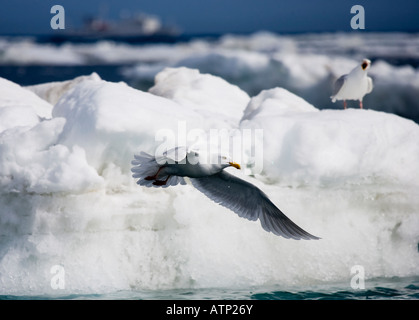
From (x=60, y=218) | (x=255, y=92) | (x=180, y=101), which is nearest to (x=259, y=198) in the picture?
(x=60, y=218)

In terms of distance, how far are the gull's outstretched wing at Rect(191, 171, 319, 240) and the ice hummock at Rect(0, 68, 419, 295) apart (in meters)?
0.33

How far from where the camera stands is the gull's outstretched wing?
379 cm

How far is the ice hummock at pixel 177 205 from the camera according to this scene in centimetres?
400

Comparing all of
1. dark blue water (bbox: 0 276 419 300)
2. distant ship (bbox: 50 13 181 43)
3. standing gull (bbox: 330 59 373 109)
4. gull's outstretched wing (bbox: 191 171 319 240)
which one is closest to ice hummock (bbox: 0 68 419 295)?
dark blue water (bbox: 0 276 419 300)

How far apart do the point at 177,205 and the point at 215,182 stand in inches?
15.3

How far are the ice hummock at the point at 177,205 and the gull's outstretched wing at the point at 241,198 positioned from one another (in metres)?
0.33

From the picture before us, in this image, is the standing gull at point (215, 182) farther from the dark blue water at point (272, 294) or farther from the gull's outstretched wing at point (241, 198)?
the dark blue water at point (272, 294)

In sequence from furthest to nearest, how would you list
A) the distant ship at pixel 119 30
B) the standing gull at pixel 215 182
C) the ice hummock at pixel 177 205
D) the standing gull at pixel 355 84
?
the distant ship at pixel 119 30 < the standing gull at pixel 355 84 < the ice hummock at pixel 177 205 < the standing gull at pixel 215 182

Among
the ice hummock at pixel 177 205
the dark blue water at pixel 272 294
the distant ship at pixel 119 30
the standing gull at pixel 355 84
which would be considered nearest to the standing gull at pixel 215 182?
the ice hummock at pixel 177 205

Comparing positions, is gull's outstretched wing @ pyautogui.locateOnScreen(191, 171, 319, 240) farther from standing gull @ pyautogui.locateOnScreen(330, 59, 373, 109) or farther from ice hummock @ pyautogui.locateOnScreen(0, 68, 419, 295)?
standing gull @ pyautogui.locateOnScreen(330, 59, 373, 109)

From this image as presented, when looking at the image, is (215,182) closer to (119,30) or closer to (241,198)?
(241,198)

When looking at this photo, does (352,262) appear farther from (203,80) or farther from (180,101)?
(203,80)

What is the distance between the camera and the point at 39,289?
3924 millimetres

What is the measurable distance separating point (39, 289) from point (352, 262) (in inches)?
88.5
